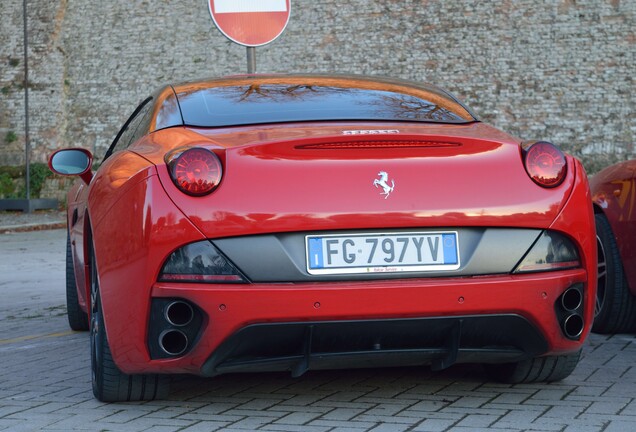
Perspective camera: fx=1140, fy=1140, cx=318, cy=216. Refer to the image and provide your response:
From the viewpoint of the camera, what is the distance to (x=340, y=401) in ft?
13.9

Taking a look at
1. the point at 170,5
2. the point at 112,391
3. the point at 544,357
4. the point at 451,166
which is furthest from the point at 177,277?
the point at 170,5

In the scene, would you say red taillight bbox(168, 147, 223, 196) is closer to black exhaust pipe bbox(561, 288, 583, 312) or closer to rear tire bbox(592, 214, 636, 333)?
black exhaust pipe bbox(561, 288, 583, 312)

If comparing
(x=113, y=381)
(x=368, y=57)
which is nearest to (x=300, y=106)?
(x=113, y=381)

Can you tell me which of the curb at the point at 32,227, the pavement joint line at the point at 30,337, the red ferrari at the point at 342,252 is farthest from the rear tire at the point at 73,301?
the curb at the point at 32,227

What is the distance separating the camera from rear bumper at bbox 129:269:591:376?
3684mm

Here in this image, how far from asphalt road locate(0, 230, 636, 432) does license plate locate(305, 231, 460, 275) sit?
52 centimetres

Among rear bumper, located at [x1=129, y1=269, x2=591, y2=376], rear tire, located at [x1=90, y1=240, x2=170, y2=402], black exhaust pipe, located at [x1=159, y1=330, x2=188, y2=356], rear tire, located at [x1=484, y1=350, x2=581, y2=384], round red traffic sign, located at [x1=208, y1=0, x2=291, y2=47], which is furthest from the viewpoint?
round red traffic sign, located at [x1=208, y1=0, x2=291, y2=47]

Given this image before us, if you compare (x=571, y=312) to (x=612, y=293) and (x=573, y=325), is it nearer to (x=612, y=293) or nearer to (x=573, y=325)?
(x=573, y=325)

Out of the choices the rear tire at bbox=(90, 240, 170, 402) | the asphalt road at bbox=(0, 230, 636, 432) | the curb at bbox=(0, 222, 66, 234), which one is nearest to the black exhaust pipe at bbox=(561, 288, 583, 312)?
the asphalt road at bbox=(0, 230, 636, 432)

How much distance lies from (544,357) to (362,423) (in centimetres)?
102

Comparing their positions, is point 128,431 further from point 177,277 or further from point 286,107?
point 286,107

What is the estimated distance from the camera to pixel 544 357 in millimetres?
4488

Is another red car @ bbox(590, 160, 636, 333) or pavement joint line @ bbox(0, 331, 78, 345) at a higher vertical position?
another red car @ bbox(590, 160, 636, 333)

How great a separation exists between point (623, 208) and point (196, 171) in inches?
113
